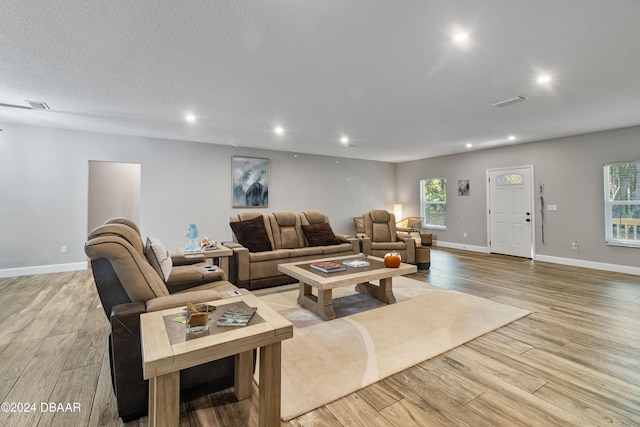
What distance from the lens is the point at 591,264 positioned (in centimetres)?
516

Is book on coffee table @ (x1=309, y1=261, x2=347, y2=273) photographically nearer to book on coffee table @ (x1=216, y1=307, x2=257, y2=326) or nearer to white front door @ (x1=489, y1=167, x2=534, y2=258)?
book on coffee table @ (x1=216, y1=307, x2=257, y2=326)

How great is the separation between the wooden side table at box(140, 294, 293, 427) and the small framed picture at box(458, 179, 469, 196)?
6.94m

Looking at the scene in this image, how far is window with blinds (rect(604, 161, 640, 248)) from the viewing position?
4.73 metres

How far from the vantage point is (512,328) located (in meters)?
2.71

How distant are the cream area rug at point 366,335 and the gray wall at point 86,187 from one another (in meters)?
3.09

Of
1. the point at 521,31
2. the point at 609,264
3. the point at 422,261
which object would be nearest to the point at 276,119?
the point at 521,31

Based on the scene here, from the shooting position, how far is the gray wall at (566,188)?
4.94m

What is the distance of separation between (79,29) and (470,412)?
3.69m

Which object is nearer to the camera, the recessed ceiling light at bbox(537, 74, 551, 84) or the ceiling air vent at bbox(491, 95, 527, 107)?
the recessed ceiling light at bbox(537, 74, 551, 84)

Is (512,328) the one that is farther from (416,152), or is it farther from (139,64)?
(416,152)

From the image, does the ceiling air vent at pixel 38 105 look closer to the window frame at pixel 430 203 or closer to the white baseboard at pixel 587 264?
the window frame at pixel 430 203

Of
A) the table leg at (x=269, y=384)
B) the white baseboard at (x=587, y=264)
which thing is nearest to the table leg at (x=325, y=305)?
the table leg at (x=269, y=384)

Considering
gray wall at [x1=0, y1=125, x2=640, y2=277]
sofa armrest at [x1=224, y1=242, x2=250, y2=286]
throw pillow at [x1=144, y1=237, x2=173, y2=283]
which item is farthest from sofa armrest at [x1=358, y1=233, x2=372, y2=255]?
throw pillow at [x1=144, y1=237, x2=173, y2=283]

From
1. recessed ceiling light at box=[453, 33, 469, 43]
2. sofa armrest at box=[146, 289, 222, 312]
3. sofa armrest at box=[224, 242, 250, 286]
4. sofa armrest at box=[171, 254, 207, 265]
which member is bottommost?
sofa armrest at box=[224, 242, 250, 286]
